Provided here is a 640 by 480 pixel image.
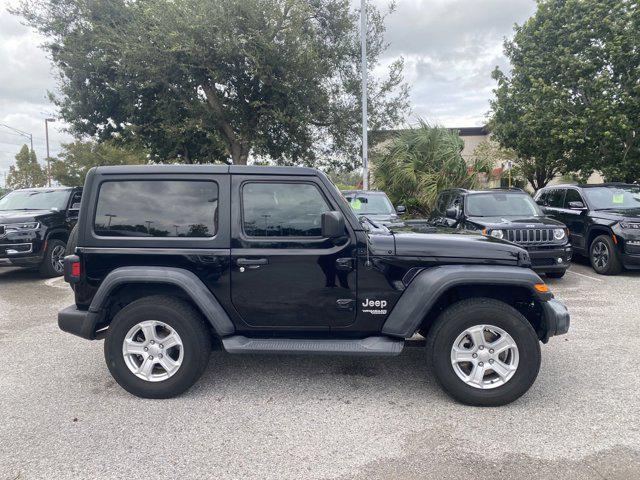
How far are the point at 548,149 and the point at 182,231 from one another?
1430 cm

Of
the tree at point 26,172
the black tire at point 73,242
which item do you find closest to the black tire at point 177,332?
the black tire at point 73,242

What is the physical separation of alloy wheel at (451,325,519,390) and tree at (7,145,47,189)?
155 feet

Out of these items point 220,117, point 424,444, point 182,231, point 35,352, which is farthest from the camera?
point 220,117

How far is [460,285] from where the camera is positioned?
3402 mm

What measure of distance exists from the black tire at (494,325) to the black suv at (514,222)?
10.7 feet

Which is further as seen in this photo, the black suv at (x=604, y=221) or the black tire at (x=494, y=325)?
the black suv at (x=604, y=221)

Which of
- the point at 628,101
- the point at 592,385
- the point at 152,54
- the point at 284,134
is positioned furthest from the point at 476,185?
the point at 592,385

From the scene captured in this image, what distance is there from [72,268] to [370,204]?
22.1 feet

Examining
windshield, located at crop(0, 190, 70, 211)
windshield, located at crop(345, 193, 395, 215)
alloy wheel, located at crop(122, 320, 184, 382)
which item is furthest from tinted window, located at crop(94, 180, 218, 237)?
windshield, located at crop(0, 190, 70, 211)

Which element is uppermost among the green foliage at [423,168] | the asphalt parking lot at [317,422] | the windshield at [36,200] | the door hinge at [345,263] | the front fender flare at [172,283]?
the green foliage at [423,168]

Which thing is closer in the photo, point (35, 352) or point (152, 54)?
point (35, 352)

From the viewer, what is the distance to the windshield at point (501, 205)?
27.3 feet

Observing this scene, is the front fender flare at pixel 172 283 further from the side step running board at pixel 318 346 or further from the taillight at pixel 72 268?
the taillight at pixel 72 268

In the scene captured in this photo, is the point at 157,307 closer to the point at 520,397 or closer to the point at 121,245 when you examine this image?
the point at 121,245
